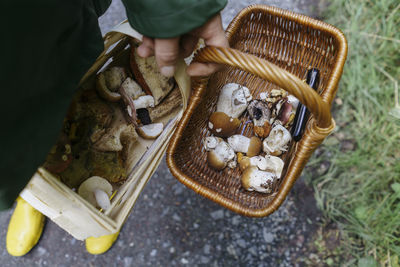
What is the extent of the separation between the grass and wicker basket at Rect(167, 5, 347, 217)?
53 centimetres

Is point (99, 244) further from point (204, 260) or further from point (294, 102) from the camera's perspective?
point (294, 102)

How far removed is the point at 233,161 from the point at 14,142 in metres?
0.77

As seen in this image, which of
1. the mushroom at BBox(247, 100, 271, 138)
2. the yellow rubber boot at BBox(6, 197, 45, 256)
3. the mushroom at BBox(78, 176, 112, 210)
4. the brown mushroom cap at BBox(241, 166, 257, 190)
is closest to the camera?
the mushroom at BBox(78, 176, 112, 210)

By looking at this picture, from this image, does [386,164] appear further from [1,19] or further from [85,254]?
[1,19]

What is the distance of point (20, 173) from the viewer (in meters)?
0.70

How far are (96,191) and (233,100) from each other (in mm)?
610

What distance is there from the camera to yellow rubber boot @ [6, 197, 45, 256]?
1.42m

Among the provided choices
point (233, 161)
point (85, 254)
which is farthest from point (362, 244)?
point (85, 254)

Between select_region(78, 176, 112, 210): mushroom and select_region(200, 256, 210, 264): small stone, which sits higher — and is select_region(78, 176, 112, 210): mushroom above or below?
above

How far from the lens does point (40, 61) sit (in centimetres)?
68

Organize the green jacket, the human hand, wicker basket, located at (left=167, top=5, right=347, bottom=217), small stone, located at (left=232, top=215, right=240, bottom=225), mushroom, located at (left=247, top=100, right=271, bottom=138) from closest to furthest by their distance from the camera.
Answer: the green jacket < the human hand < wicker basket, located at (left=167, top=5, right=347, bottom=217) < mushroom, located at (left=247, top=100, right=271, bottom=138) < small stone, located at (left=232, top=215, right=240, bottom=225)

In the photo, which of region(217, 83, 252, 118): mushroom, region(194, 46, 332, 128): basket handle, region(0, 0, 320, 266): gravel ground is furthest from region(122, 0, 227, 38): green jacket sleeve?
region(0, 0, 320, 266): gravel ground

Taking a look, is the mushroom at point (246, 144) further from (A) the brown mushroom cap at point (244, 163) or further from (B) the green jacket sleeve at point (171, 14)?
(B) the green jacket sleeve at point (171, 14)

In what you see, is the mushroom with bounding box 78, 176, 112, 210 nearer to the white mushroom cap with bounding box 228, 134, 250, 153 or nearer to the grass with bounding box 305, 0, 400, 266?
the white mushroom cap with bounding box 228, 134, 250, 153
